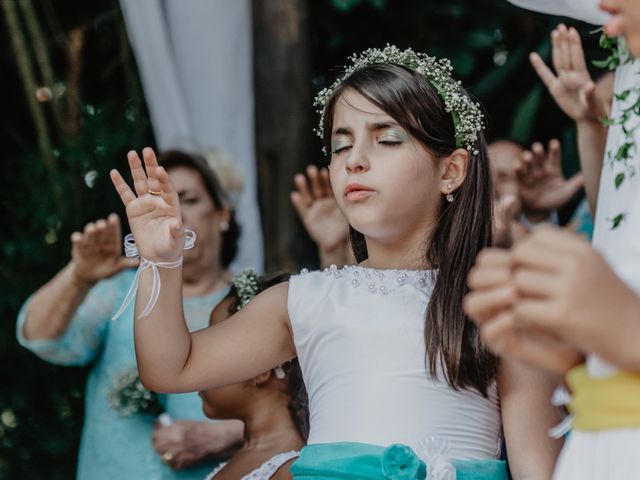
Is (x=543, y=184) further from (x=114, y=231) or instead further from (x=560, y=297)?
(x=560, y=297)

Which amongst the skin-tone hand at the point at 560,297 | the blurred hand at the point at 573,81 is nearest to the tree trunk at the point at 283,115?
the blurred hand at the point at 573,81

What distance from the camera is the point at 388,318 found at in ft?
8.05

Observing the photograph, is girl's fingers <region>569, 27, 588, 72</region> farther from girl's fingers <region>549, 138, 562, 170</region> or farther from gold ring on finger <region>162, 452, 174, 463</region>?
gold ring on finger <region>162, 452, 174, 463</region>

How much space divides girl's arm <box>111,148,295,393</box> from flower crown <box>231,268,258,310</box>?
54 centimetres

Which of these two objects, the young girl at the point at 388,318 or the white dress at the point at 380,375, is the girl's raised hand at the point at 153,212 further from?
the white dress at the point at 380,375

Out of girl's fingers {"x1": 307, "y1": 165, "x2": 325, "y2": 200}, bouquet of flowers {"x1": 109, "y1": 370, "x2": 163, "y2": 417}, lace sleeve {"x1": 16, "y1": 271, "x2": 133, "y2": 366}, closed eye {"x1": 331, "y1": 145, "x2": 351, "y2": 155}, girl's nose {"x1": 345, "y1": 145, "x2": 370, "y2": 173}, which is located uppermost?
closed eye {"x1": 331, "y1": 145, "x2": 351, "y2": 155}

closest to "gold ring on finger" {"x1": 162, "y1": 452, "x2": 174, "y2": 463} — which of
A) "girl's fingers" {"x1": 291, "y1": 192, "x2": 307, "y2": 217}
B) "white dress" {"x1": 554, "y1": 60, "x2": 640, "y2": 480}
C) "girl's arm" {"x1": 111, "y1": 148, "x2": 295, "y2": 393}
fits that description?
"girl's fingers" {"x1": 291, "y1": 192, "x2": 307, "y2": 217}

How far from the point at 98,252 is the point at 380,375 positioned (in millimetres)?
1626

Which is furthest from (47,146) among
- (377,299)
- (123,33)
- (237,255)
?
(377,299)

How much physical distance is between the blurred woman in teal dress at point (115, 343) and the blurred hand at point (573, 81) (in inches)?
56.7

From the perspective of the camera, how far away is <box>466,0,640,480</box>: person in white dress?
148 centimetres

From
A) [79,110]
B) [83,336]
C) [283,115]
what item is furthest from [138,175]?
[79,110]

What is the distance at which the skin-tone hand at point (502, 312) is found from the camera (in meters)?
1.52

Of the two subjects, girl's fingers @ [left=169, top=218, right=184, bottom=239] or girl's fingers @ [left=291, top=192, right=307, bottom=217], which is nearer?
girl's fingers @ [left=169, top=218, right=184, bottom=239]
